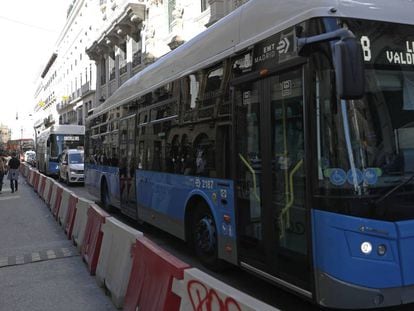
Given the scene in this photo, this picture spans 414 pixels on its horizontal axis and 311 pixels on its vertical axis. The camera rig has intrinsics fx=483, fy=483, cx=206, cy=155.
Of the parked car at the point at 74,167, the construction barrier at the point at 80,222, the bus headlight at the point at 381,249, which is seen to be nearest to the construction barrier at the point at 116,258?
the construction barrier at the point at 80,222

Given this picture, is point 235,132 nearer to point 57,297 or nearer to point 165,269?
point 165,269

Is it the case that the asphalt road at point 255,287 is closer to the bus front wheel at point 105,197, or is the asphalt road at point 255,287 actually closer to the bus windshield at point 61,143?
the bus front wheel at point 105,197

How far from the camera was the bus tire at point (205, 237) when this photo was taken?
6367 mm

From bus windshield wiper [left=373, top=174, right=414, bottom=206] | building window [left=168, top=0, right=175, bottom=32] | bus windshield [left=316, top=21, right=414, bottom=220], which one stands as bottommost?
bus windshield wiper [left=373, top=174, right=414, bottom=206]

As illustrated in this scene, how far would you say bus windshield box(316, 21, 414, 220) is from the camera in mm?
3941

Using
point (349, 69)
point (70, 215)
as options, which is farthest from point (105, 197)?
point (349, 69)

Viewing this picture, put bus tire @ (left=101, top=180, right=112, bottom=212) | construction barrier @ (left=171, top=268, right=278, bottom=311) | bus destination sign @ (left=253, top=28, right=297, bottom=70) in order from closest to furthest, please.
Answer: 1. construction barrier @ (left=171, top=268, right=278, bottom=311)
2. bus destination sign @ (left=253, top=28, right=297, bottom=70)
3. bus tire @ (left=101, top=180, right=112, bottom=212)

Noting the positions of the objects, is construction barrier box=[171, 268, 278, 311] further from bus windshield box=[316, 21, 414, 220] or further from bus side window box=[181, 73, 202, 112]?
bus side window box=[181, 73, 202, 112]

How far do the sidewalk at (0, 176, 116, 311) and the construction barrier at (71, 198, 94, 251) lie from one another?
0.64 feet

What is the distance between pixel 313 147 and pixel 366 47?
960 mm

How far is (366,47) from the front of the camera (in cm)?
412

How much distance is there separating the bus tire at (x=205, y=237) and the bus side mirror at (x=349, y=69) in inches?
120

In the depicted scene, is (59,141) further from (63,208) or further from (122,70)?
(63,208)

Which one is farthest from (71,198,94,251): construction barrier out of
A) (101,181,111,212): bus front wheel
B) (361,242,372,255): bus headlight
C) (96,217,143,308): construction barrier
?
(361,242,372,255): bus headlight
